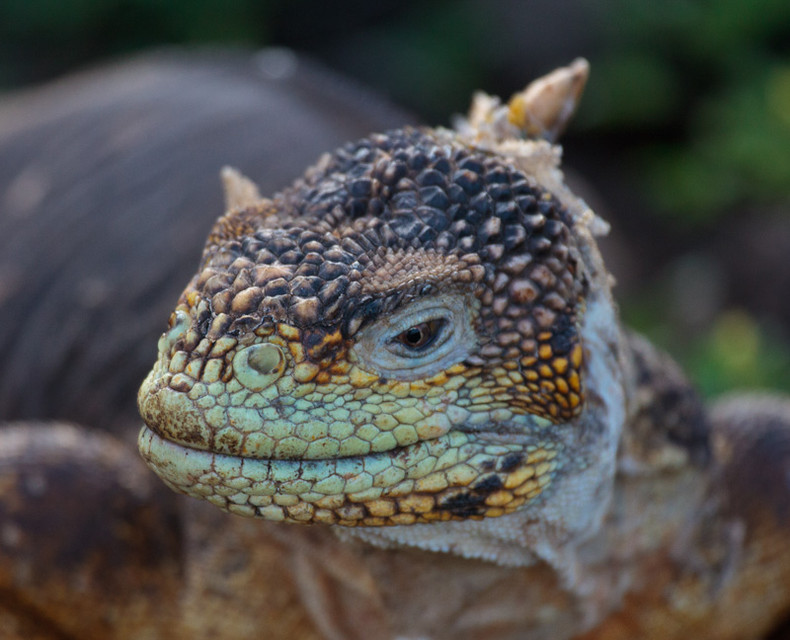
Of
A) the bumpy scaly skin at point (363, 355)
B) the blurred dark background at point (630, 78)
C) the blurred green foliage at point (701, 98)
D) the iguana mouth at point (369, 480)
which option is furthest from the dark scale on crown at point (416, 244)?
the blurred green foliage at point (701, 98)

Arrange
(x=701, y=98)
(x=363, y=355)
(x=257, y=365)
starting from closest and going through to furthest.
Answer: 1. (x=257, y=365)
2. (x=363, y=355)
3. (x=701, y=98)

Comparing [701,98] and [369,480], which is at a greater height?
[701,98]

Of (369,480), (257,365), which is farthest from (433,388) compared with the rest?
(257,365)

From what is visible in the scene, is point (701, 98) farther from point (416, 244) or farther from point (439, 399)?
point (439, 399)

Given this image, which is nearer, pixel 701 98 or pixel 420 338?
pixel 420 338

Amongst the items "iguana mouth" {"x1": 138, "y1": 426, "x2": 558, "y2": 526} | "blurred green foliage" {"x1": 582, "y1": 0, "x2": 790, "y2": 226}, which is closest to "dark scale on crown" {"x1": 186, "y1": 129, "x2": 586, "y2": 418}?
"iguana mouth" {"x1": 138, "y1": 426, "x2": 558, "y2": 526}

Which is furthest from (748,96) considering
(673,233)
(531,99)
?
(531,99)
